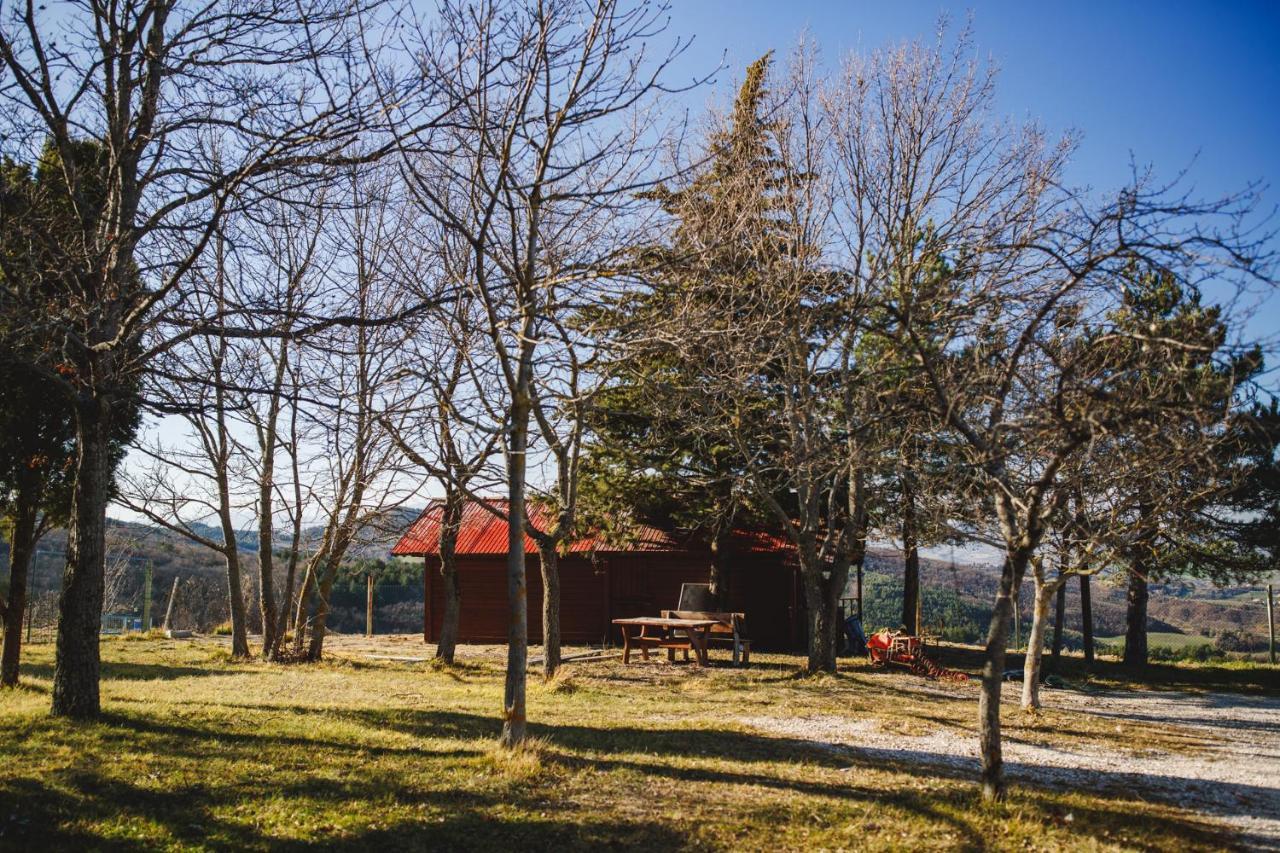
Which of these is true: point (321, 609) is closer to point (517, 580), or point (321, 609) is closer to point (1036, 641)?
point (517, 580)

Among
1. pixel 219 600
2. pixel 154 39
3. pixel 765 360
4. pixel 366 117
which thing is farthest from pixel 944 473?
pixel 219 600

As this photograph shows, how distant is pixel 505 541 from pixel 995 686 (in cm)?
1988

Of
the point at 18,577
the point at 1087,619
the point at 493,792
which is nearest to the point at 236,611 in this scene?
the point at 18,577

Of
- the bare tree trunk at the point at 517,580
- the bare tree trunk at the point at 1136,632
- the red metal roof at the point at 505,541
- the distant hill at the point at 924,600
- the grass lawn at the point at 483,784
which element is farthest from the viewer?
the distant hill at the point at 924,600

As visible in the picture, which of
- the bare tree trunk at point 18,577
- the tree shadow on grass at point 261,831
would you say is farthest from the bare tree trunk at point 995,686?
the bare tree trunk at point 18,577

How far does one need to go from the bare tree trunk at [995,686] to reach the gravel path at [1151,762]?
143 centimetres

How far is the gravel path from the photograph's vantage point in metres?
7.18

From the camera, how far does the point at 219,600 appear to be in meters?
38.8

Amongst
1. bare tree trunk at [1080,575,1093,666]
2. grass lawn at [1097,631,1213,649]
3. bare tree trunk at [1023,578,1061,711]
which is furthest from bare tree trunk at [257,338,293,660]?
grass lawn at [1097,631,1213,649]

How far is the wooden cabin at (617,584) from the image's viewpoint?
24.1 metres

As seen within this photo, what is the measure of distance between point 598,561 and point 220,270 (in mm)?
12519

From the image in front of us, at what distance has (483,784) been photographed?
661 cm

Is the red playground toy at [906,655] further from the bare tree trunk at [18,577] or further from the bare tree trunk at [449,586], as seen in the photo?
the bare tree trunk at [18,577]

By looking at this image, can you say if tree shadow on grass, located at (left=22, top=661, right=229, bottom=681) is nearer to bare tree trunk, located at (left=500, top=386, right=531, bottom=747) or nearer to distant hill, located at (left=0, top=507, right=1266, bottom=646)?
bare tree trunk, located at (left=500, top=386, right=531, bottom=747)
